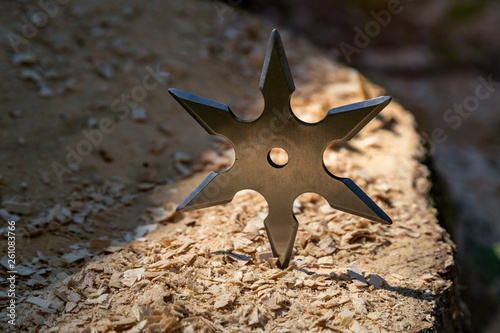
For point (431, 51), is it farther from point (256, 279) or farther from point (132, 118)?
point (256, 279)

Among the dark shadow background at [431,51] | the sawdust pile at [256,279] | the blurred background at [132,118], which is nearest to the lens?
the sawdust pile at [256,279]

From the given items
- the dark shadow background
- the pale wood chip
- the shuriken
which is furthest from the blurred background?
the shuriken

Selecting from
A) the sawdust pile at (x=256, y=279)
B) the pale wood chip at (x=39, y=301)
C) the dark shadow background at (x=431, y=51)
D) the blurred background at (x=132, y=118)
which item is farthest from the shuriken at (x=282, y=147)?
the dark shadow background at (x=431, y=51)

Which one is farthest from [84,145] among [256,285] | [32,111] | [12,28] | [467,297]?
[467,297]

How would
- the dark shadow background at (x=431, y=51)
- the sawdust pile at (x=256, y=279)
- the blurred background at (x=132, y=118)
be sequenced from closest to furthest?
the sawdust pile at (x=256, y=279), the blurred background at (x=132, y=118), the dark shadow background at (x=431, y=51)

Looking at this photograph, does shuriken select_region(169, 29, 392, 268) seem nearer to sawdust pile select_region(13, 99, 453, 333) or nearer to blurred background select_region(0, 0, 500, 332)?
sawdust pile select_region(13, 99, 453, 333)

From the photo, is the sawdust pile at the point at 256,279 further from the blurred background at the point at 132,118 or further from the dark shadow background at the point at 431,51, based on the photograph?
the dark shadow background at the point at 431,51

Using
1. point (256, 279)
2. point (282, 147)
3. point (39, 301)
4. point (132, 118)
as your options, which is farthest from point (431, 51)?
point (39, 301)
